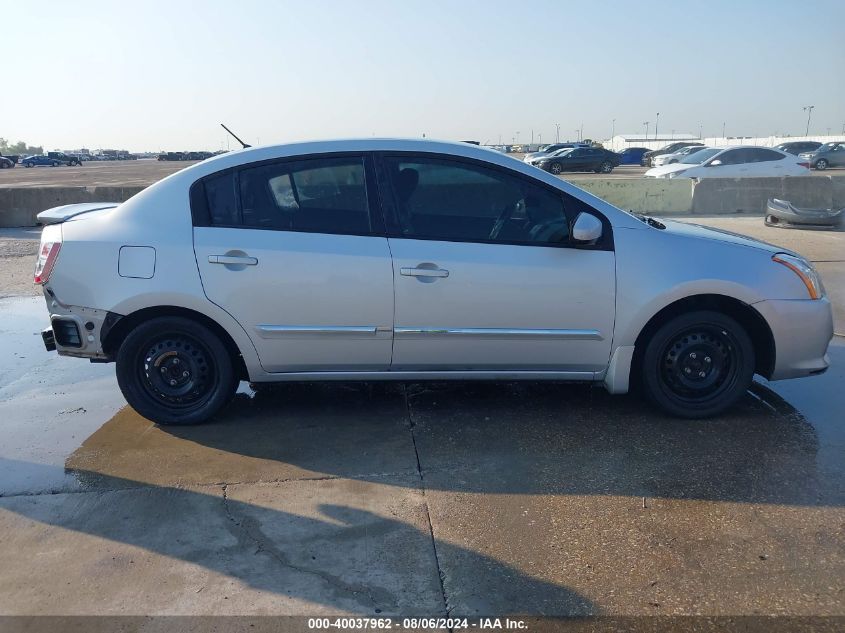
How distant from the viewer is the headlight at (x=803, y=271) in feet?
14.3

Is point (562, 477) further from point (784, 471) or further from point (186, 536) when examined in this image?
point (186, 536)

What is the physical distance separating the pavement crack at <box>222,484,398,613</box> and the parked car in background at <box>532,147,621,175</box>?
33.0 m

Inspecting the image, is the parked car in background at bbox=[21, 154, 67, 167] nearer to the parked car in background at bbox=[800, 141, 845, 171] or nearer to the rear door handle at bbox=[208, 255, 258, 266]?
the parked car in background at bbox=[800, 141, 845, 171]

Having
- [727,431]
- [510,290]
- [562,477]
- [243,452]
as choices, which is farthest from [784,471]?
[243,452]

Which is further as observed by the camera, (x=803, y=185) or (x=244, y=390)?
(x=803, y=185)

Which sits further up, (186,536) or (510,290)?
(510,290)

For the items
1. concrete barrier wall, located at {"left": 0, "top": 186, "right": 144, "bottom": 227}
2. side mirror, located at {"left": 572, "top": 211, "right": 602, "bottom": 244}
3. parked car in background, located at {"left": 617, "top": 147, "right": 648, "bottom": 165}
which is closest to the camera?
side mirror, located at {"left": 572, "top": 211, "right": 602, "bottom": 244}

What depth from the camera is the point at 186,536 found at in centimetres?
326

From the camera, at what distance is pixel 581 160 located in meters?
36.4

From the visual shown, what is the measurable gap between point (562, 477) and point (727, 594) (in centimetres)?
111

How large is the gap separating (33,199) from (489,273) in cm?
1335

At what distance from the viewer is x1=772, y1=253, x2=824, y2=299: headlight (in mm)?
4344

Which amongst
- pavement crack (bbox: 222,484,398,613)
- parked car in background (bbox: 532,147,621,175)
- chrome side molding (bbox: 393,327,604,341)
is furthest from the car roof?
parked car in background (bbox: 532,147,621,175)

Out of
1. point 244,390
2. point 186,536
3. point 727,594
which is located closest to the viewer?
point 727,594
